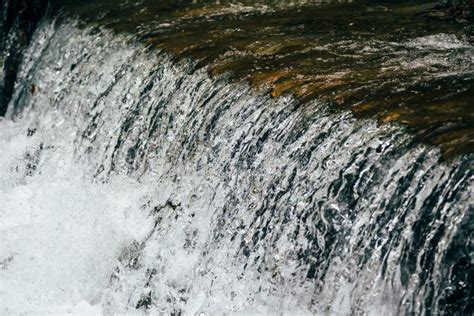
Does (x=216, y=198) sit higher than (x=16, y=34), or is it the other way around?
(x=16, y=34)

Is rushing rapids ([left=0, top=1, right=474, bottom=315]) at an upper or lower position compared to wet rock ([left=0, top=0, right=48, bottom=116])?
lower

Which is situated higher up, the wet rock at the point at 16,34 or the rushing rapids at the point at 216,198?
the wet rock at the point at 16,34

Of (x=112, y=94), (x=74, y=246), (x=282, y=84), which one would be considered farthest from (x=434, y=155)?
(x=112, y=94)

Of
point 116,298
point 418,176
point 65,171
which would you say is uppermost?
point 418,176

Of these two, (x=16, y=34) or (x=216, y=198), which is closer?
(x=216, y=198)

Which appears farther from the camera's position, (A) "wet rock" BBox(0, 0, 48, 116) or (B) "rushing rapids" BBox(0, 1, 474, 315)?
(A) "wet rock" BBox(0, 0, 48, 116)

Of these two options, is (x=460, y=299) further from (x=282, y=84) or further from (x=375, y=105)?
(x=282, y=84)

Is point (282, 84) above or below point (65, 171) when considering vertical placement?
above

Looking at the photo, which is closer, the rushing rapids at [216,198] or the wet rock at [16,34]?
the rushing rapids at [216,198]
